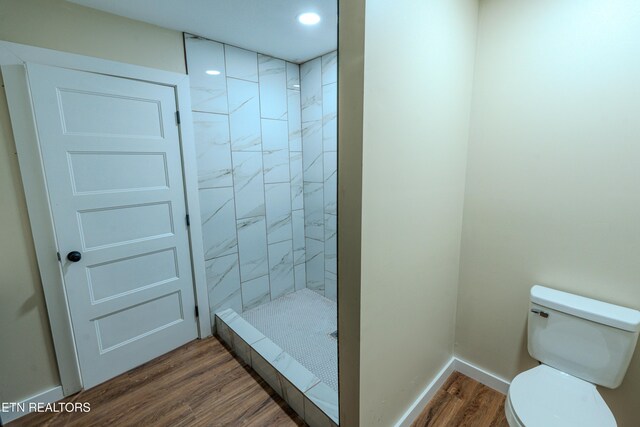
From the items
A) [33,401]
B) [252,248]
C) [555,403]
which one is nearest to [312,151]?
[252,248]

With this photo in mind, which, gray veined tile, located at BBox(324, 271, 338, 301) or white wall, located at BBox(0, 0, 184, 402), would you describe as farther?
gray veined tile, located at BBox(324, 271, 338, 301)

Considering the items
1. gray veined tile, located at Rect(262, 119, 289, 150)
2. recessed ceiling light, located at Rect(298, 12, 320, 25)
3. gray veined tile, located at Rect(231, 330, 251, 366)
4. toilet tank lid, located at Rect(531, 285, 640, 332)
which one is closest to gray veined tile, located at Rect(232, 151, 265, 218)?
gray veined tile, located at Rect(262, 119, 289, 150)

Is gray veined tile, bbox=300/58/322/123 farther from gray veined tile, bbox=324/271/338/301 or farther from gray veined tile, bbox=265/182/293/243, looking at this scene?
gray veined tile, bbox=324/271/338/301

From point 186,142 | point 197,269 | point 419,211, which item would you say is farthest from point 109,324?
point 419,211

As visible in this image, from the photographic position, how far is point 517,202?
157 centimetres

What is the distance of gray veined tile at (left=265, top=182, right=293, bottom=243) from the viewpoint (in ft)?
8.84

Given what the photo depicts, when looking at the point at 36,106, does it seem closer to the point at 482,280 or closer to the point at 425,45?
the point at 425,45

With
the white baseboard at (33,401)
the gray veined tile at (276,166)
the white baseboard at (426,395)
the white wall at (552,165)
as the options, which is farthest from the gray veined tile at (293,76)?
the white baseboard at (33,401)

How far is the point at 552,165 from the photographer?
1.43 m

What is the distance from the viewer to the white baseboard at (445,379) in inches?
61.7

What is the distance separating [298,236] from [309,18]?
74.3 inches

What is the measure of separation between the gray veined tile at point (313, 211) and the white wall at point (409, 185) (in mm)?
1341

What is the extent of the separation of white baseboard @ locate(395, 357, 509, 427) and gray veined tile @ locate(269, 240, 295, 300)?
1611 millimetres

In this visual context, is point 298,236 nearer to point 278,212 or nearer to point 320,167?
point 278,212
